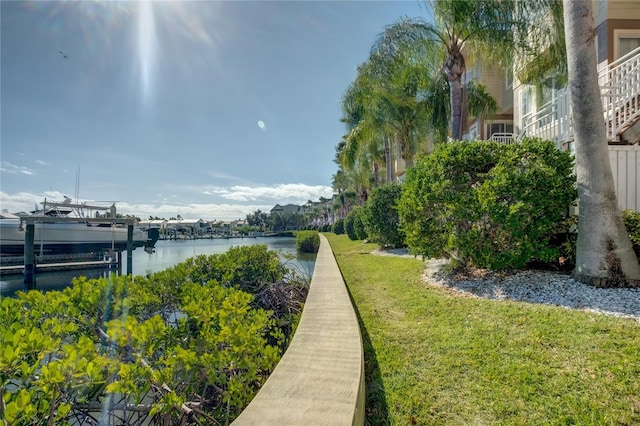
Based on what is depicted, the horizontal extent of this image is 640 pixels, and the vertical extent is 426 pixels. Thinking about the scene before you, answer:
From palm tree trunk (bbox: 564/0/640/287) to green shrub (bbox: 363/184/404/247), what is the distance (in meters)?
7.67

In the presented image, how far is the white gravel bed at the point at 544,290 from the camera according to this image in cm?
443

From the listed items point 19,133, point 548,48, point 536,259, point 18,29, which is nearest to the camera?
point 18,29

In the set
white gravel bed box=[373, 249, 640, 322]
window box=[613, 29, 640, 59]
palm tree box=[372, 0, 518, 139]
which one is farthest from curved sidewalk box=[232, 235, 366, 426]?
window box=[613, 29, 640, 59]

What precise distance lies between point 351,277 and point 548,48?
10374 mm

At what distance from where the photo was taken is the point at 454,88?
11164 mm

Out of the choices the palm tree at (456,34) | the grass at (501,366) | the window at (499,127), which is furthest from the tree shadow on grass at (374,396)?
the window at (499,127)

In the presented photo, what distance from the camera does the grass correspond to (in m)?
2.62

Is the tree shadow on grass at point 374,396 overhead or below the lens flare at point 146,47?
below

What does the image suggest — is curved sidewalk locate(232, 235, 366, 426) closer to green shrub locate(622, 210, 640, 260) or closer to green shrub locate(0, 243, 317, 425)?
green shrub locate(0, 243, 317, 425)

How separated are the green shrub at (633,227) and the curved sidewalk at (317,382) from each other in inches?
212

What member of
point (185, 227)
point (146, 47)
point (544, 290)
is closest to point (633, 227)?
point (544, 290)

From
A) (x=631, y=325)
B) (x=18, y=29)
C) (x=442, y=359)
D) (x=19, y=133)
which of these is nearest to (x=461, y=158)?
(x=631, y=325)

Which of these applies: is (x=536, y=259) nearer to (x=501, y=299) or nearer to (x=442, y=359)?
(x=501, y=299)

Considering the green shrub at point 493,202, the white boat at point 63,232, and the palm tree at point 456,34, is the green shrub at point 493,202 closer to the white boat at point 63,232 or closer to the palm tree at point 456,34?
the palm tree at point 456,34
